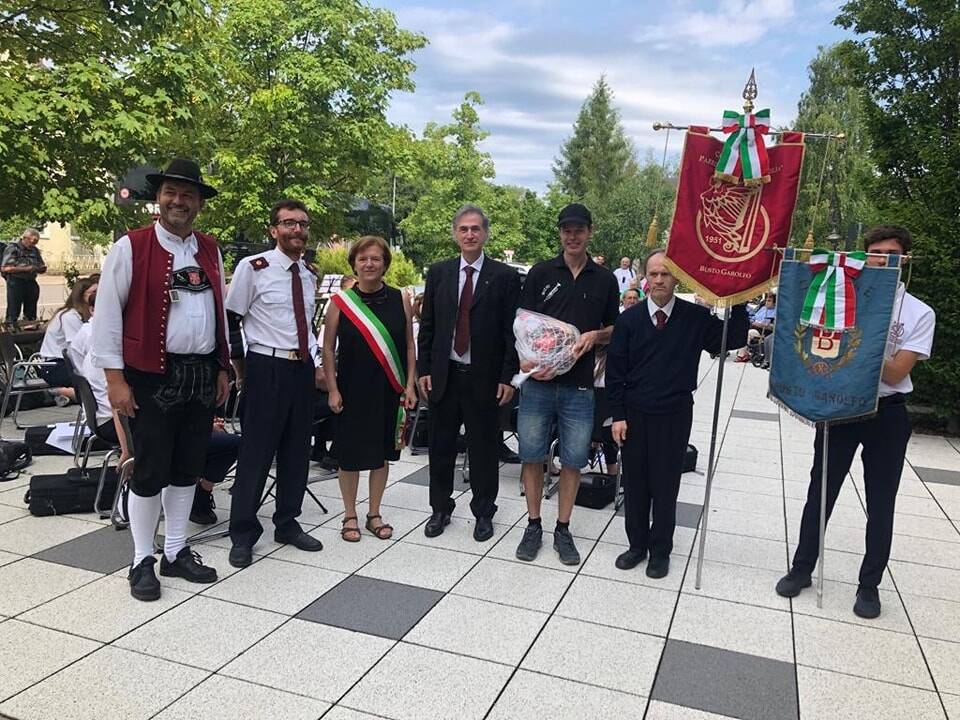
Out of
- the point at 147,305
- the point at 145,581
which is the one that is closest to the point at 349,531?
the point at 145,581

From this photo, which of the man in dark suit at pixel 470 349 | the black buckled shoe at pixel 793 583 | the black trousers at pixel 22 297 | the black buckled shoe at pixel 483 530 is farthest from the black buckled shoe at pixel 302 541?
the black trousers at pixel 22 297

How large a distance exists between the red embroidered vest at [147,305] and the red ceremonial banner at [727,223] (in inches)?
97.9

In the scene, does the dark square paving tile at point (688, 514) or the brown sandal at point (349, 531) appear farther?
the dark square paving tile at point (688, 514)

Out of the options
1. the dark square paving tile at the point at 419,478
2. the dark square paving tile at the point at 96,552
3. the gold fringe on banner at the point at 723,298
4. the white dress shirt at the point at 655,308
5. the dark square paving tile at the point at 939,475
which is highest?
the gold fringe on banner at the point at 723,298

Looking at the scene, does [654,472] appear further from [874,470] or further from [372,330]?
[372,330]

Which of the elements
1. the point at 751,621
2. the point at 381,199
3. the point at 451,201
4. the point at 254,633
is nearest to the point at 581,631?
the point at 751,621

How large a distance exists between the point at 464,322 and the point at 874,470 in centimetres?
228

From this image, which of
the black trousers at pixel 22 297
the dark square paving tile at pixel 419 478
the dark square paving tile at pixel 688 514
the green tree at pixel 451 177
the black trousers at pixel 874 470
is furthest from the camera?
the green tree at pixel 451 177

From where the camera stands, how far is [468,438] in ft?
14.1

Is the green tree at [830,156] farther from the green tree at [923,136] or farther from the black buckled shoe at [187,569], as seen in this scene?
the black buckled shoe at [187,569]

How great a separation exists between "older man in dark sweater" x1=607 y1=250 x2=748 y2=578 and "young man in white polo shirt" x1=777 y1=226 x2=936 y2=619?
0.68 metres

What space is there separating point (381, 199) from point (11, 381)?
119 ft

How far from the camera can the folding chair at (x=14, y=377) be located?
6.21 meters

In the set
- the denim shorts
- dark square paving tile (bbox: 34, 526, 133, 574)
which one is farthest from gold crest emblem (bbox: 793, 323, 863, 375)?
dark square paving tile (bbox: 34, 526, 133, 574)
